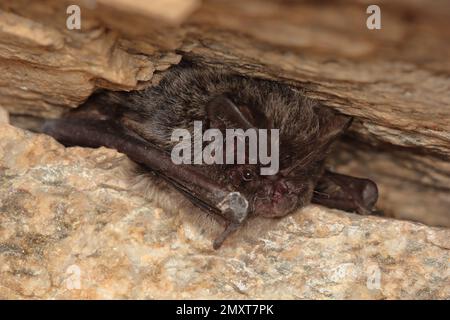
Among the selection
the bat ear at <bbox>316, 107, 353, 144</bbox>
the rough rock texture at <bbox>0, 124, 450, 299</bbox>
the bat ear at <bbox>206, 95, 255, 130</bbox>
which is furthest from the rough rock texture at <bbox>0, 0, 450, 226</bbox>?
the rough rock texture at <bbox>0, 124, 450, 299</bbox>

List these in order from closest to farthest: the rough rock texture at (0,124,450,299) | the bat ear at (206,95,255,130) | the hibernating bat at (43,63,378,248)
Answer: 1. the rough rock texture at (0,124,450,299)
2. the bat ear at (206,95,255,130)
3. the hibernating bat at (43,63,378,248)

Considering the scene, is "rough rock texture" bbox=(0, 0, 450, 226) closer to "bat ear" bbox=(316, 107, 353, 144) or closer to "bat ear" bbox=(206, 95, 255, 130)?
"bat ear" bbox=(316, 107, 353, 144)

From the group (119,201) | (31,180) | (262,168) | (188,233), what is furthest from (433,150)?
(31,180)

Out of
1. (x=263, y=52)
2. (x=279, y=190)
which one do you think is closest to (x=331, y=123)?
(x=279, y=190)

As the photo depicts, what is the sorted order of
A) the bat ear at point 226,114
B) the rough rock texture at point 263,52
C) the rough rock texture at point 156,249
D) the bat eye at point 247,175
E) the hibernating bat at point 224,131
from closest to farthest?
the rough rock texture at point 263,52 → the rough rock texture at point 156,249 → the bat ear at point 226,114 → the hibernating bat at point 224,131 → the bat eye at point 247,175

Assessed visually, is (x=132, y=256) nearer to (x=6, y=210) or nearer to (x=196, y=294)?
(x=196, y=294)

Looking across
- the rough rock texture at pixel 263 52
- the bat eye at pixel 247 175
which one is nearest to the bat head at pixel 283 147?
the bat eye at pixel 247 175

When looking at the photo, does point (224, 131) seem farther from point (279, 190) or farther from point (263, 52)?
point (263, 52)

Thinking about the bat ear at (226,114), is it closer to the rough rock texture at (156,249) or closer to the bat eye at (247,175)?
the bat eye at (247,175)

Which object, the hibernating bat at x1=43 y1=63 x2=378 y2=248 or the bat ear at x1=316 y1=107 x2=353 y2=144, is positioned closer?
the hibernating bat at x1=43 y1=63 x2=378 y2=248
